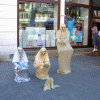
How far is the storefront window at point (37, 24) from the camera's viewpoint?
1239 centimetres

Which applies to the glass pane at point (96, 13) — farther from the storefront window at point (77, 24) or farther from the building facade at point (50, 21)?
the storefront window at point (77, 24)

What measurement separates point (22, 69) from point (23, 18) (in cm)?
661

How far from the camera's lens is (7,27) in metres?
10.2

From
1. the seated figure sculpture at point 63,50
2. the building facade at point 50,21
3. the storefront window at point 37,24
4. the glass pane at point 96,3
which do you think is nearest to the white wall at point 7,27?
the building facade at point 50,21

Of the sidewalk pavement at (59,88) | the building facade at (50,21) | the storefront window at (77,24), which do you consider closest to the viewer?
the sidewalk pavement at (59,88)

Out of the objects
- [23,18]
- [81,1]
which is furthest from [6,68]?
[81,1]

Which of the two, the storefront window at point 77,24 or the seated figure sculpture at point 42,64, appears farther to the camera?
the storefront window at point 77,24

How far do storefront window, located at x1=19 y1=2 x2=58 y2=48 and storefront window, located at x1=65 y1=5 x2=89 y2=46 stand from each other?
1198 mm

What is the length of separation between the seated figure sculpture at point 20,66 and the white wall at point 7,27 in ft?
12.9

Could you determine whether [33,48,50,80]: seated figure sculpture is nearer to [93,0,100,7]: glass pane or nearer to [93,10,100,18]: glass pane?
[93,10,100,18]: glass pane

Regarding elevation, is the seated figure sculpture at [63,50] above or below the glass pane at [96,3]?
below

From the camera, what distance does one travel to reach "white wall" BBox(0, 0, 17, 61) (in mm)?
10141

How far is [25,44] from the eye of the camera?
12.5 meters

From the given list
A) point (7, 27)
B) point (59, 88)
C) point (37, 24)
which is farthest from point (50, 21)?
point (59, 88)
